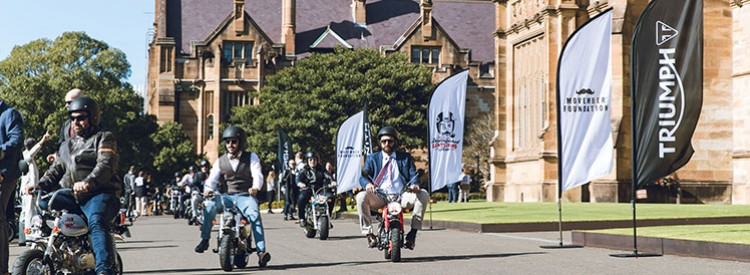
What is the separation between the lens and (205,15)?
91438 millimetres

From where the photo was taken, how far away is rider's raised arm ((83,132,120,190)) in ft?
29.8

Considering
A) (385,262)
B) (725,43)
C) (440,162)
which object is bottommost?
(385,262)

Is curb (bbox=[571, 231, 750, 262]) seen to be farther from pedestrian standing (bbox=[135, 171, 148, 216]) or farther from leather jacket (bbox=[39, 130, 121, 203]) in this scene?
pedestrian standing (bbox=[135, 171, 148, 216])

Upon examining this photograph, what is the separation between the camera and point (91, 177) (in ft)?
29.7

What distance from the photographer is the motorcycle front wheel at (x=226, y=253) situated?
1199cm

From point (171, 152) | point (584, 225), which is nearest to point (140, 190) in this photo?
point (584, 225)

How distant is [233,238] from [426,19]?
258 feet

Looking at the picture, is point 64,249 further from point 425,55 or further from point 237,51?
point 425,55

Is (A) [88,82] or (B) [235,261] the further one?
(A) [88,82]

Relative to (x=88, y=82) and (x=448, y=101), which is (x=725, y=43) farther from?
(x=88, y=82)

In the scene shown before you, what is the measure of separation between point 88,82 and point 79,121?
2428 inches

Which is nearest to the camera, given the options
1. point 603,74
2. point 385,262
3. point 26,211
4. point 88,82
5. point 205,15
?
point 385,262

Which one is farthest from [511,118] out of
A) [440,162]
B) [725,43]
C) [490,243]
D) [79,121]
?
[79,121]

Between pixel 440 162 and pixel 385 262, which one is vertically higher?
pixel 440 162
